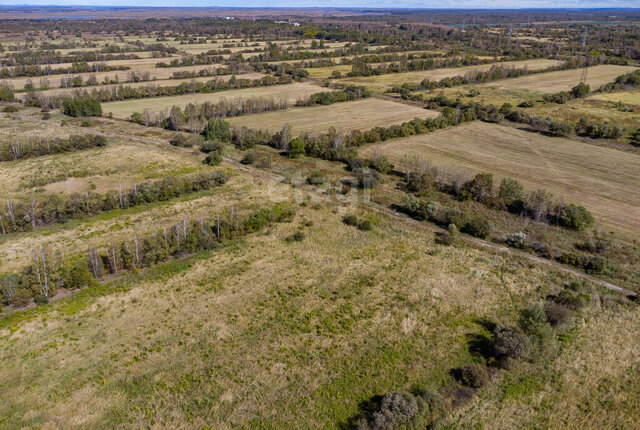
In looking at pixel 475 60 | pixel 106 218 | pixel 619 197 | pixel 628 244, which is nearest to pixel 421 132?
pixel 619 197

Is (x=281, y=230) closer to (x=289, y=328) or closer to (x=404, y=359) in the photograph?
(x=289, y=328)

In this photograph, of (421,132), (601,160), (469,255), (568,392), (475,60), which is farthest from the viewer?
(475,60)

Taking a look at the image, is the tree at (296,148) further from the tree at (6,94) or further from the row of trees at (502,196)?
the tree at (6,94)

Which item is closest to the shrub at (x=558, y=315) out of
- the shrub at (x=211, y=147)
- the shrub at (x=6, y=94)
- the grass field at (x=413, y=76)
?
the shrub at (x=211, y=147)

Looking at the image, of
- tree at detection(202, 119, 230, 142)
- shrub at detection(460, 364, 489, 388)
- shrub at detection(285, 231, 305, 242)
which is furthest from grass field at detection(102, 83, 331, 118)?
shrub at detection(460, 364, 489, 388)

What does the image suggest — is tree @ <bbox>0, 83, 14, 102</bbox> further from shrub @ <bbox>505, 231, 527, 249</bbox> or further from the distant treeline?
shrub @ <bbox>505, 231, 527, 249</bbox>

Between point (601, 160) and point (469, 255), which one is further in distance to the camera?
point (601, 160)

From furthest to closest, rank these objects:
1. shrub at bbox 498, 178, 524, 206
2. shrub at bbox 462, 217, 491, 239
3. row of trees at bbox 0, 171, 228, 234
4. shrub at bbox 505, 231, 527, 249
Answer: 1. shrub at bbox 498, 178, 524, 206
2. row of trees at bbox 0, 171, 228, 234
3. shrub at bbox 462, 217, 491, 239
4. shrub at bbox 505, 231, 527, 249
